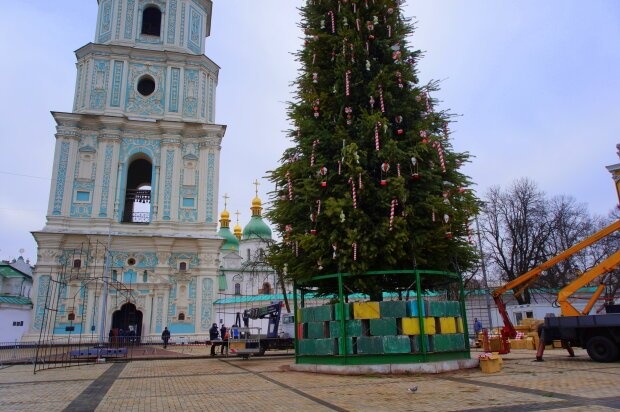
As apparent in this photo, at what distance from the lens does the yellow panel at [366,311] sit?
41.4 feet

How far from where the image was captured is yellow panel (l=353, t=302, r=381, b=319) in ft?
41.4

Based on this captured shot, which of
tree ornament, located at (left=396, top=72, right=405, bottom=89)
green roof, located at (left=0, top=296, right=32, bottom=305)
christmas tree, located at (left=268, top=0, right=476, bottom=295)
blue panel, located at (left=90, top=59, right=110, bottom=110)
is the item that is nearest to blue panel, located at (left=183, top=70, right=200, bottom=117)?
blue panel, located at (left=90, top=59, right=110, bottom=110)

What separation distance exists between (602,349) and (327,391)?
894cm

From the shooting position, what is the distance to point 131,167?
133ft

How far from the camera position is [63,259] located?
1291 inches

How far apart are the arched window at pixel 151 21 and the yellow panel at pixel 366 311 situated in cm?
3396

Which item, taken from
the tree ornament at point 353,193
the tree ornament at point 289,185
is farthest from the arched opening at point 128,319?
the tree ornament at point 353,193

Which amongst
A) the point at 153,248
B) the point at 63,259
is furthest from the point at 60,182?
the point at 153,248

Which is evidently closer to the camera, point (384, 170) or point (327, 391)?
point (327, 391)

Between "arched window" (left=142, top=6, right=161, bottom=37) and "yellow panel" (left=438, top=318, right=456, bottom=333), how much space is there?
34.8 m

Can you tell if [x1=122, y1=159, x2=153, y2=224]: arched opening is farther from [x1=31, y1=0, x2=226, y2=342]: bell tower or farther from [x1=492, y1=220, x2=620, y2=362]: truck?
[x1=492, y1=220, x2=620, y2=362]: truck

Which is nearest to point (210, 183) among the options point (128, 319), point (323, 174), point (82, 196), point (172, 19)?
point (82, 196)

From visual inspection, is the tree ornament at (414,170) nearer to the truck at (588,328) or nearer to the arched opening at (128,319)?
the truck at (588,328)

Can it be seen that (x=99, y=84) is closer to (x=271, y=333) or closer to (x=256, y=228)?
(x=271, y=333)
